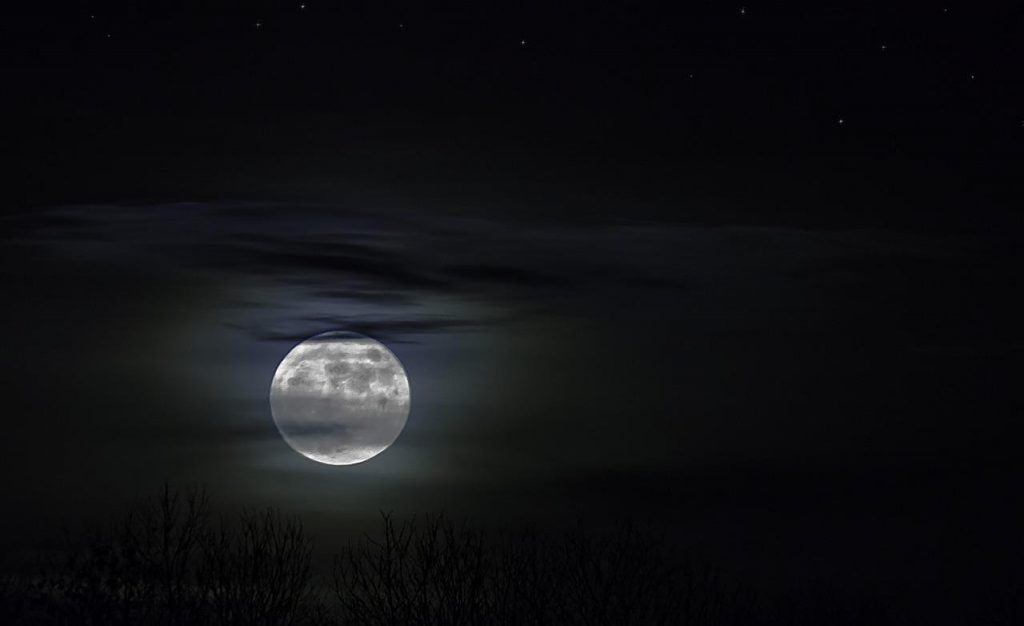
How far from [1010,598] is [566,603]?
36.1m

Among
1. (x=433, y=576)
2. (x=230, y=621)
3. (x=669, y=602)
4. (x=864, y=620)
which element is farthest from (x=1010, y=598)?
(x=230, y=621)

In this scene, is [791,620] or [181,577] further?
[791,620]

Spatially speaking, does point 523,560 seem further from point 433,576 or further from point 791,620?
point 791,620

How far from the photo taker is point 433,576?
149 feet

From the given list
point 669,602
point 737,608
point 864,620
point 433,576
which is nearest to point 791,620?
point 864,620

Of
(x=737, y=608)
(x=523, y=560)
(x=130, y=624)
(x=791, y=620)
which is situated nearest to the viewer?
(x=130, y=624)

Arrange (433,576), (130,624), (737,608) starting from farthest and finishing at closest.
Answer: (737,608)
(433,576)
(130,624)

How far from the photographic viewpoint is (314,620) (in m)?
43.6

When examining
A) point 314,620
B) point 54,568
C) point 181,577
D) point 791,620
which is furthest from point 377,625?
point 791,620

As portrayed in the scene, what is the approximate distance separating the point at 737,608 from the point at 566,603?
1395 cm

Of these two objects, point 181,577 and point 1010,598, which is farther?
point 1010,598

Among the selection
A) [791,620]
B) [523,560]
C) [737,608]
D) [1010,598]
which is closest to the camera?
[523,560]

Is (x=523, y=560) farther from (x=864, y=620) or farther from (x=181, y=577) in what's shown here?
(x=864, y=620)

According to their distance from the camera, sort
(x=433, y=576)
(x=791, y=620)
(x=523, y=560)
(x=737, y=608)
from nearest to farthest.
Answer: (x=433, y=576) → (x=523, y=560) → (x=737, y=608) → (x=791, y=620)
